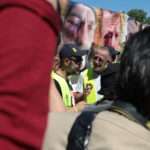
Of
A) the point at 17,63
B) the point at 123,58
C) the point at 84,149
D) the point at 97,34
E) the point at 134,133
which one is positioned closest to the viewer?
the point at 17,63

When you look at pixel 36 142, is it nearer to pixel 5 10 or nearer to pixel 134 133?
pixel 5 10

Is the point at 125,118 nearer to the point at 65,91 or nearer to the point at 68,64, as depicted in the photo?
the point at 65,91

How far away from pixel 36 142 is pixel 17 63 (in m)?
0.09

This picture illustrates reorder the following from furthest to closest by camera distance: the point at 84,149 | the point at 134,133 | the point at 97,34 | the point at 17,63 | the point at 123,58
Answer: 1. the point at 97,34
2. the point at 123,58
3. the point at 134,133
4. the point at 84,149
5. the point at 17,63

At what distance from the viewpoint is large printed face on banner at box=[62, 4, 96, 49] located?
7.57 m

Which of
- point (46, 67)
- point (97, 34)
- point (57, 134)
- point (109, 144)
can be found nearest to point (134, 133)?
point (109, 144)

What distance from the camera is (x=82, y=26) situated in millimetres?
8039

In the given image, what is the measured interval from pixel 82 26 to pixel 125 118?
6.34 metres

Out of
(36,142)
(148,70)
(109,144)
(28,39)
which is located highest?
(28,39)

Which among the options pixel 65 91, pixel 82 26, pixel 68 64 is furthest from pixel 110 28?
pixel 65 91

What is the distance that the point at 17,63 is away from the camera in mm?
637

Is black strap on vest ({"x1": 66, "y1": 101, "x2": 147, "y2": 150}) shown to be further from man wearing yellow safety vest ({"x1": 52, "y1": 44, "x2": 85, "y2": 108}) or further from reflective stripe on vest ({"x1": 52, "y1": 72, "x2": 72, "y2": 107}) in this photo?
man wearing yellow safety vest ({"x1": 52, "y1": 44, "x2": 85, "y2": 108})

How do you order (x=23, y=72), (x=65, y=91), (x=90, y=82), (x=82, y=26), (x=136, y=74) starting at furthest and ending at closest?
(x=82, y=26) < (x=90, y=82) < (x=65, y=91) < (x=136, y=74) < (x=23, y=72)

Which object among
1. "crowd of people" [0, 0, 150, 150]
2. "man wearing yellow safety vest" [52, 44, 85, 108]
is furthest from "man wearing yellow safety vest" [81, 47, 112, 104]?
"crowd of people" [0, 0, 150, 150]
